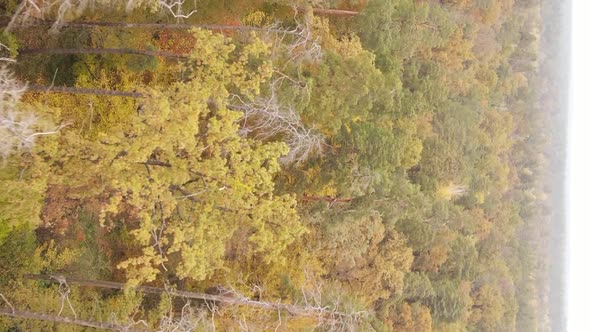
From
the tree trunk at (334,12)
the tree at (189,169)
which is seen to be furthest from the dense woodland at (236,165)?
the tree trunk at (334,12)

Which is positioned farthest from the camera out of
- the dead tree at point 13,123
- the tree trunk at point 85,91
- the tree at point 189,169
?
the tree trunk at point 85,91

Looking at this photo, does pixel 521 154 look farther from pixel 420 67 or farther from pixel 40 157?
pixel 40 157

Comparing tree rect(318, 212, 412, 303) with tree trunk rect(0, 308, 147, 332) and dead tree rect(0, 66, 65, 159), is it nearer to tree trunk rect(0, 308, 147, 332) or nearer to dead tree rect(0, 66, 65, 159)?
tree trunk rect(0, 308, 147, 332)

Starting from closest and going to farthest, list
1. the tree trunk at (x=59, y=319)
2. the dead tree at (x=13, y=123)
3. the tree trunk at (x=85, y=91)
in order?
the dead tree at (x=13, y=123) < the tree trunk at (x=59, y=319) < the tree trunk at (x=85, y=91)

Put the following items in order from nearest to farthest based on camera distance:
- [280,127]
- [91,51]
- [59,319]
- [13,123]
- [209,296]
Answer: [13,123]
[59,319]
[91,51]
[209,296]
[280,127]

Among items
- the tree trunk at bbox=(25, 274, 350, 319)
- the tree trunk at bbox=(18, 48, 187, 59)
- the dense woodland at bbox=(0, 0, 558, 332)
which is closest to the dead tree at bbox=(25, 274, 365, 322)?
the tree trunk at bbox=(25, 274, 350, 319)

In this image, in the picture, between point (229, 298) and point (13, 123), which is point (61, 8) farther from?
point (229, 298)

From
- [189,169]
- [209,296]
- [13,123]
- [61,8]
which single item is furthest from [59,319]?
[61,8]

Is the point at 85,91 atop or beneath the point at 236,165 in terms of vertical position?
atop

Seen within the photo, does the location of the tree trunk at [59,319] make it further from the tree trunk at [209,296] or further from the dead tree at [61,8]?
the dead tree at [61,8]

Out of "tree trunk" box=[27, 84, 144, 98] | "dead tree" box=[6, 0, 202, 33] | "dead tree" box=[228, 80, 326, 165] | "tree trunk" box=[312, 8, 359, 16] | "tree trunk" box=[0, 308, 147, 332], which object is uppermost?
"dead tree" box=[6, 0, 202, 33]
